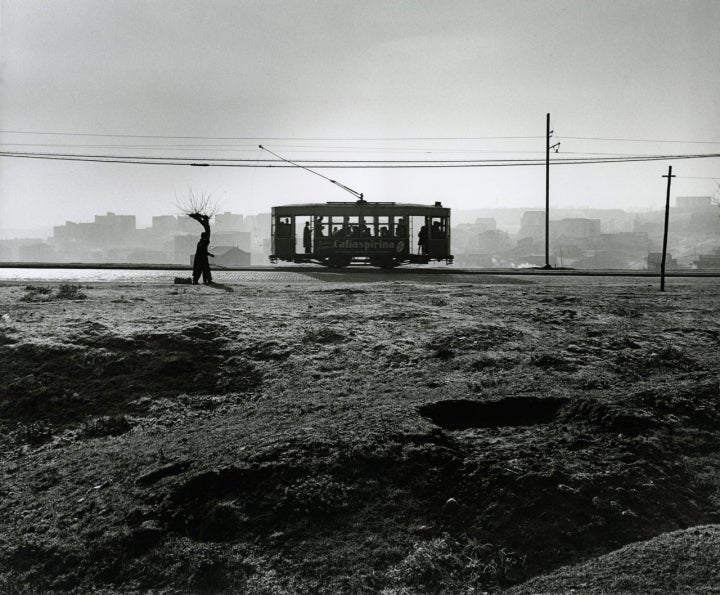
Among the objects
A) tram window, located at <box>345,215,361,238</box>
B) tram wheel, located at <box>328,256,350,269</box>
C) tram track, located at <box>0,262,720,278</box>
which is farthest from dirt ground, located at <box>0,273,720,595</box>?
tram wheel, located at <box>328,256,350,269</box>

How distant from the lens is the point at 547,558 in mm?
3580

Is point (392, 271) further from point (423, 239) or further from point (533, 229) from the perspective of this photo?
point (533, 229)

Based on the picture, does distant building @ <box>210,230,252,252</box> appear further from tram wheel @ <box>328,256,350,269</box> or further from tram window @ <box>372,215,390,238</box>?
tram window @ <box>372,215,390,238</box>

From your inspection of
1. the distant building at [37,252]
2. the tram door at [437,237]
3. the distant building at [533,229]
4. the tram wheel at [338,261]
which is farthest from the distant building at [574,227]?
the tram wheel at [338,261]

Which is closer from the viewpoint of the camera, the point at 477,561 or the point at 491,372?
the point at 477,561

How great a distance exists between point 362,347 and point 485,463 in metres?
2.88

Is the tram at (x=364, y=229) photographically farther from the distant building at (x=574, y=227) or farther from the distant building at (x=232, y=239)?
the distant building at (x=574, y=227)

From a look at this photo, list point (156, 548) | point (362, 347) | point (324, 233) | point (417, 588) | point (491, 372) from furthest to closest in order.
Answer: point (324, 233) → point (362, 347) → point (491, 372) → point (156, 548) → point (417, 588)

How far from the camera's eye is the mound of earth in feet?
10.2

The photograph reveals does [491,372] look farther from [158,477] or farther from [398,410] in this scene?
[158,477]

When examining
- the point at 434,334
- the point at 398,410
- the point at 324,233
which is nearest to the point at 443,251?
the point at 324,233

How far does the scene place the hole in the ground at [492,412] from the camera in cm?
522

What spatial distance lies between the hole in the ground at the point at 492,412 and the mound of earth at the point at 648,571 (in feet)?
5.67

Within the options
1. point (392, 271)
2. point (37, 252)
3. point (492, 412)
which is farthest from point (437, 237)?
point (37, 252)
